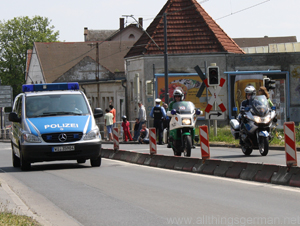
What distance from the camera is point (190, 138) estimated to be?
1586 cm

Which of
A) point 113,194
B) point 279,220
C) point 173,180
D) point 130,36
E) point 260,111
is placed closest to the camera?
point 279,220

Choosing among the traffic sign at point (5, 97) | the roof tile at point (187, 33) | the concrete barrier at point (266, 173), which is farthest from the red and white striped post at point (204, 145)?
the traffic sign at point (5, 97)

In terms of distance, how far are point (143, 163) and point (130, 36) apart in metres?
90.3

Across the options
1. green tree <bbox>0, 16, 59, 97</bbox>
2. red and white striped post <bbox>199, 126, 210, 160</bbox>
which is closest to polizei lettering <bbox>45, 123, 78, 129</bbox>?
red and white striped post <bbox>199, 126, 210, 160</bbox>

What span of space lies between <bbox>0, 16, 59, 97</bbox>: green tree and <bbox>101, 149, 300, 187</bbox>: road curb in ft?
303

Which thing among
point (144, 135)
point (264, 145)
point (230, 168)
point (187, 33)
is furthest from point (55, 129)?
point (187, 33)

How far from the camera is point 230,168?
1231 centimetres

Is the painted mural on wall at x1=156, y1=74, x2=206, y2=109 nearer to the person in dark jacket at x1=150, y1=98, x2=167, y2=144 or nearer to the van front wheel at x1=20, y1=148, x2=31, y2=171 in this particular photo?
the person in dark jacket at x1=150, y1=98, x2=167, y2=144

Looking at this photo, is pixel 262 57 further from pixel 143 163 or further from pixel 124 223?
pixel 124 223

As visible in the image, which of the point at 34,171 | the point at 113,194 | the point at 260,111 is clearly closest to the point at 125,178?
the point at 113,194

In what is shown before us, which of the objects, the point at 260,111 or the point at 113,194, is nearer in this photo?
the point at 113,194

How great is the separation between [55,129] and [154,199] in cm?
583

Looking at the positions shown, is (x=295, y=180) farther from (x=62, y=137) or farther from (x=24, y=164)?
(x=24, y=164)

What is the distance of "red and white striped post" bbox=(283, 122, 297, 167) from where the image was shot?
34.3 feet
